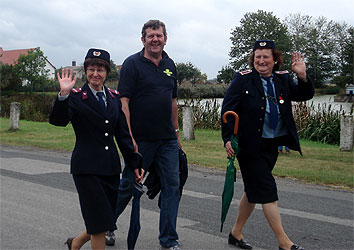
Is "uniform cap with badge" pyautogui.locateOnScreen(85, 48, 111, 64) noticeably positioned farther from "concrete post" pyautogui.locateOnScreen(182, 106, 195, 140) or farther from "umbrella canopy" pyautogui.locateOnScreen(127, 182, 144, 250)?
"concrete post" pyautogui.locateOnScreen(182, 106, 195, 140)

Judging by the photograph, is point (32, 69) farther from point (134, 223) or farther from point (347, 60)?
point (134, 223)

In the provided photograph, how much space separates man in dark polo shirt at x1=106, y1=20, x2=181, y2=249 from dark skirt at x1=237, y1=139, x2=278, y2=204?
720 mm

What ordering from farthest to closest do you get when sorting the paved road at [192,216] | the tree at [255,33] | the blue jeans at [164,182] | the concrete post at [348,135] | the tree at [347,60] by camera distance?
the tree at [255,33], the tree at [347,60], the concrete post at [348,135], the paved road at [192,216], the blue jeans at [164,182]

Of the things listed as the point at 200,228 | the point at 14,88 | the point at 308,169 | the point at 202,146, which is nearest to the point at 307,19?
the point at 14,88

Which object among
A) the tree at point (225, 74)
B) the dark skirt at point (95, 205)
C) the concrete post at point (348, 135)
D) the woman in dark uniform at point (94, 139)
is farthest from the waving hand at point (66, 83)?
the tree at point (225, 74)

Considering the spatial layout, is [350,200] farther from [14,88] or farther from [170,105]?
[14,88]

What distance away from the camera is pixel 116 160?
397cm

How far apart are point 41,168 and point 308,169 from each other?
5.63 m

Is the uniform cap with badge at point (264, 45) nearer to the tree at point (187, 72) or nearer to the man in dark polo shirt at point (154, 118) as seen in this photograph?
the man in dark polo shirt at point (154, 118)

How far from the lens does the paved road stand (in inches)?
203

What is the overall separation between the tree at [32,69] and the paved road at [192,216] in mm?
72931

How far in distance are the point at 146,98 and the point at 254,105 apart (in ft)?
3.45

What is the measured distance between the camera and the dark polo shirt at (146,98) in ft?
15.7

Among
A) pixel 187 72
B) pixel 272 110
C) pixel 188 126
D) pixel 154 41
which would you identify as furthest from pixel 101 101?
pixel 187 72
